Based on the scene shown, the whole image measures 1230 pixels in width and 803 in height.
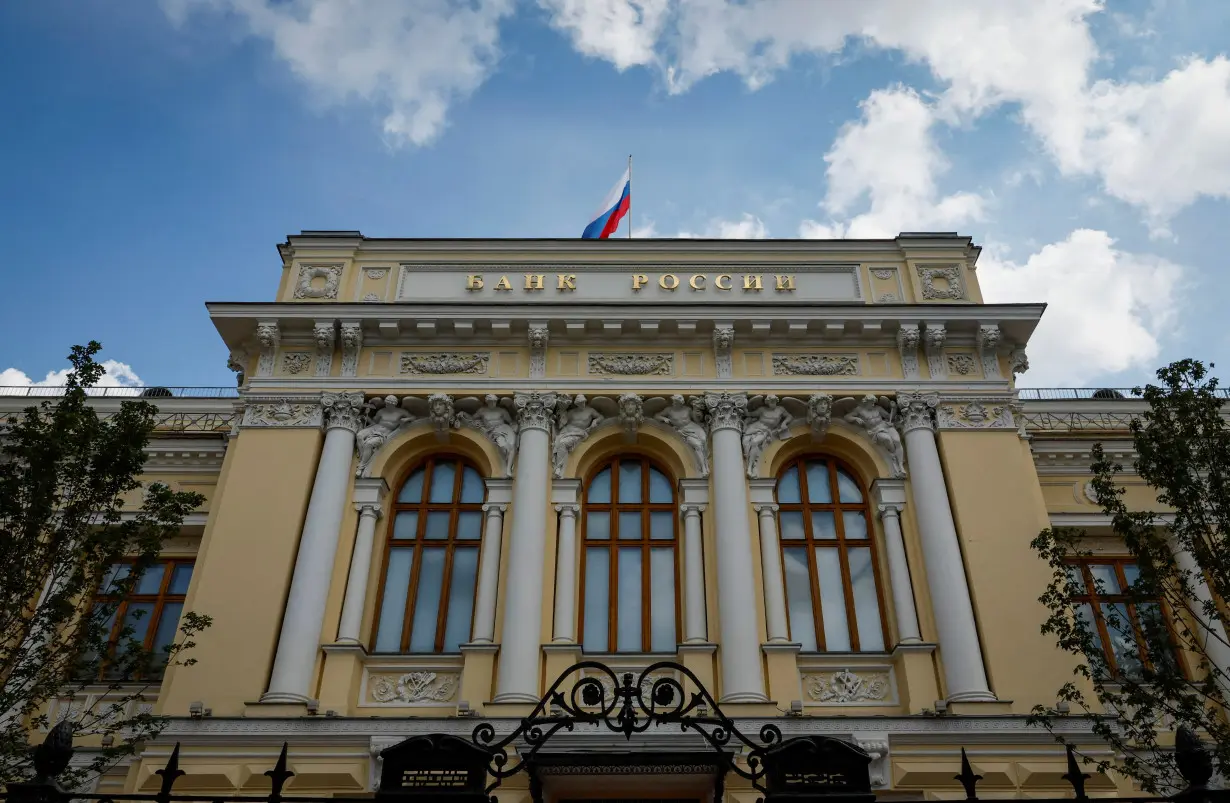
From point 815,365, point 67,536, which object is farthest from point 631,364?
point 67,536

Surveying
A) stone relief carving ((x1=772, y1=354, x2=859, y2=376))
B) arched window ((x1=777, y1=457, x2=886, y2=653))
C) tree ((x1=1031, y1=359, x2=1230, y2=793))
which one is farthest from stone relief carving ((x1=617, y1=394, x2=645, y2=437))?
tree ((x1=1031, y1=359, x2=1230, y2=793))

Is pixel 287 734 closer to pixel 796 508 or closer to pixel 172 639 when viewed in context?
pixel 172 639

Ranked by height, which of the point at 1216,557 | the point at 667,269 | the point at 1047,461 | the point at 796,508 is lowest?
the point at 1216,557

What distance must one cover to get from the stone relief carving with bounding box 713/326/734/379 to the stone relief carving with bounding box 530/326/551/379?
3099mm

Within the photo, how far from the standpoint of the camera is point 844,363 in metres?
18.2

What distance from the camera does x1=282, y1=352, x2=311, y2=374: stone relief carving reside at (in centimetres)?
1817

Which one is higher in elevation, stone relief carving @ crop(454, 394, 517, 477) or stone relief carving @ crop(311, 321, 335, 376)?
stone relief carving @ crop(311, 321, 335, 376)

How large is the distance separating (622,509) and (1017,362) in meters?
7.82

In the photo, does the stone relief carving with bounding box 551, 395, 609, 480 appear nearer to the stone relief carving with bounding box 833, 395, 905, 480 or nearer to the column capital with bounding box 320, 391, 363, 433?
the column capital with bounding box 320, 391, 363, 433

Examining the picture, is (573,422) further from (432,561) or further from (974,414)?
(974,414)

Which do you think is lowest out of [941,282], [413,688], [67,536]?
[413,688]

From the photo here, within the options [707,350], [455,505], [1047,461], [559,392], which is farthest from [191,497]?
[1047,461]

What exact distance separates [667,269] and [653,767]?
986cm

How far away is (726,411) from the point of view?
17.5 m
